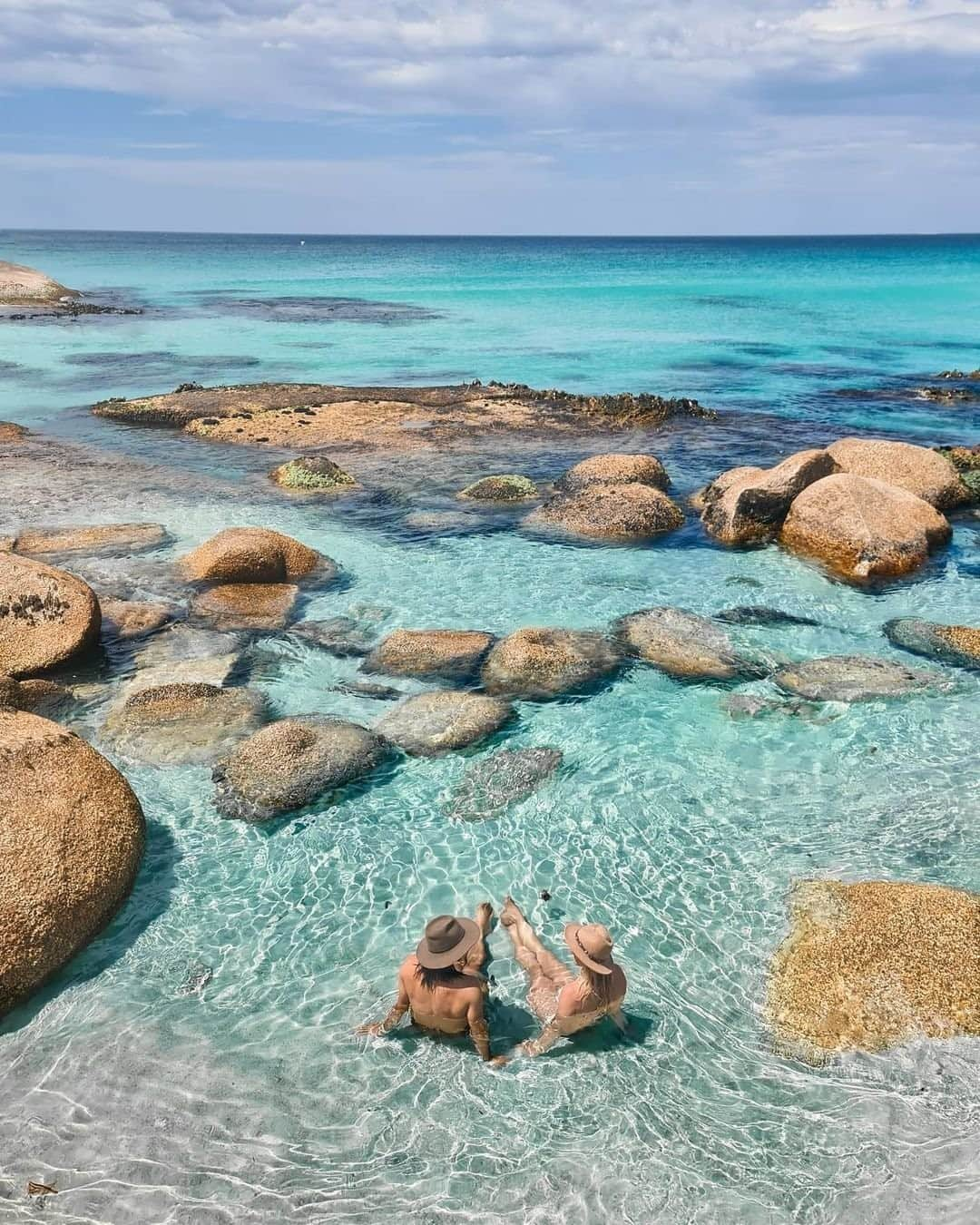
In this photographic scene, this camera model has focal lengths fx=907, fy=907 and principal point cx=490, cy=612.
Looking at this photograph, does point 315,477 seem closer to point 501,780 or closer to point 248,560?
point 248,560

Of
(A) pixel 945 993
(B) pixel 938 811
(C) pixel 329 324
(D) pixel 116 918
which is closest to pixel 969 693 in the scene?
(B) pixel 938 811

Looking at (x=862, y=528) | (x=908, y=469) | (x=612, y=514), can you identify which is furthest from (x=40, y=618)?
(x=908, y=469)

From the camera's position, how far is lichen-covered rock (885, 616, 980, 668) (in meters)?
16.1

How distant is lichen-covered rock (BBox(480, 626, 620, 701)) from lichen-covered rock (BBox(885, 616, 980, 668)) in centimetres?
550

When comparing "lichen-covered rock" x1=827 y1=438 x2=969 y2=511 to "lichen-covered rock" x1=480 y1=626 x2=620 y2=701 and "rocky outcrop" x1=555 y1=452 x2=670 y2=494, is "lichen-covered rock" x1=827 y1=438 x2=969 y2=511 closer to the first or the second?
"rocky outcrop" x1=555 y1=452 x2=670 y2=494

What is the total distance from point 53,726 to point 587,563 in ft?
41.2

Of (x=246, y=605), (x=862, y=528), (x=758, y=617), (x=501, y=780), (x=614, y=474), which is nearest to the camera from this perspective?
(x=501, y=780)

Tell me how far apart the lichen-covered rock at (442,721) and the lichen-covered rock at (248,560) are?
237 inches

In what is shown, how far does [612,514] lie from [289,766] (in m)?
13.1

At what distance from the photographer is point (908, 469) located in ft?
81.4

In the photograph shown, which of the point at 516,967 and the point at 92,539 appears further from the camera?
the point at 92,539

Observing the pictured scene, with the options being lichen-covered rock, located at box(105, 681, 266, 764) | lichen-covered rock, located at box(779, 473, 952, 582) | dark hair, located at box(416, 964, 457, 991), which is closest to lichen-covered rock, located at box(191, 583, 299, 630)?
lichen-covered rock, located at box(105, 681, 266, 764)

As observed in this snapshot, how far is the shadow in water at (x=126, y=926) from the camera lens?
9.23m

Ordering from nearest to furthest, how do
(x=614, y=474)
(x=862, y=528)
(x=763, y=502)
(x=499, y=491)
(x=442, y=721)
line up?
(x=442, y=721) → (x=862, y=528) → (x=763, y=502) → (x=614, y=474) → (x=499, y=491)
